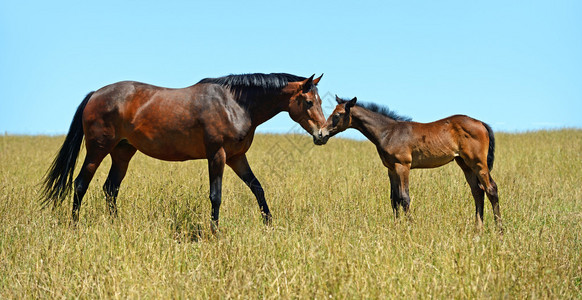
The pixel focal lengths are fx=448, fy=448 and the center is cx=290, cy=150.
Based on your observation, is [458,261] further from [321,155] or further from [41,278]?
[321,155]

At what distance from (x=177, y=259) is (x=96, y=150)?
278cm

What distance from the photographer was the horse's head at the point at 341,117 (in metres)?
6.50

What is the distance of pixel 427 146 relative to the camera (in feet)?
20.4

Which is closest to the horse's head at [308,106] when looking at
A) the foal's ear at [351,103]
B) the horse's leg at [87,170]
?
the foal's ear at [351,103]

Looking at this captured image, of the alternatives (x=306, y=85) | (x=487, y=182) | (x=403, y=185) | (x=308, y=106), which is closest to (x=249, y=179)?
(x=308, y=106)

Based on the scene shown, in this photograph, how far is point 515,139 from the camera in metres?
18.9

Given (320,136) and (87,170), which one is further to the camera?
(87,170)

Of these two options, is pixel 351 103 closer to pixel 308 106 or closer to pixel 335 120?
pixel 335 120

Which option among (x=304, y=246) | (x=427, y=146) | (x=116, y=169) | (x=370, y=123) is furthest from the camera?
(x=116, y=169)

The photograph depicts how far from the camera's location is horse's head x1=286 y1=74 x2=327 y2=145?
5.99 m

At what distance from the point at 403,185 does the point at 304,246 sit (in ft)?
6.64

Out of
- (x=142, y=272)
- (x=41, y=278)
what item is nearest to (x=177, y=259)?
(x=142, y=272)

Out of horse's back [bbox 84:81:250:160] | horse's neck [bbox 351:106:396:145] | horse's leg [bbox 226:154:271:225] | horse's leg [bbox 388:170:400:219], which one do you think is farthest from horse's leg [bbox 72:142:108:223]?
horse's leg [bbox 388:170:400:219]

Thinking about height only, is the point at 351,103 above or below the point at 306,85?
below
